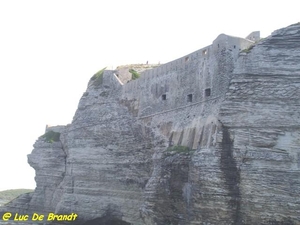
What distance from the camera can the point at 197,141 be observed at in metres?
20.8

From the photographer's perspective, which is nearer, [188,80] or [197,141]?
[197,141]

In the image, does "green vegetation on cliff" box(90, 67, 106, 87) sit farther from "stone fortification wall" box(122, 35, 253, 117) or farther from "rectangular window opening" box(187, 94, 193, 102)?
"rectangular window opening" box(187, 94, 193, 102)

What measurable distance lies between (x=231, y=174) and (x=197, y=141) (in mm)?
4164

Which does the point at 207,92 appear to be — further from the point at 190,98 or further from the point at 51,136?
the point at 51,136

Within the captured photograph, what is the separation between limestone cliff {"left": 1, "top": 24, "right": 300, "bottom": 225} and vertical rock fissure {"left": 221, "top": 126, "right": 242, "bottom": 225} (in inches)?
1.5

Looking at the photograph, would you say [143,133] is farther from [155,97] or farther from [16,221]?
[16,221]

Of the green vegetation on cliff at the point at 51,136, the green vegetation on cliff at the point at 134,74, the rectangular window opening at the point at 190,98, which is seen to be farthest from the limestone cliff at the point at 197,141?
the green vegetation on cliff at the point at 51,136

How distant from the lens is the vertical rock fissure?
1648cm

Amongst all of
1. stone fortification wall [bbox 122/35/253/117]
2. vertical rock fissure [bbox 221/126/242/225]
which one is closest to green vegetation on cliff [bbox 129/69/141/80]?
stone fortification wall [bbox 122/35/253/117]

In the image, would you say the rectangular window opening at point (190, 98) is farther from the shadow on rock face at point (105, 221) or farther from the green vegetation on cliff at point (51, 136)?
the green vegetation on cliff at point (51, 136)

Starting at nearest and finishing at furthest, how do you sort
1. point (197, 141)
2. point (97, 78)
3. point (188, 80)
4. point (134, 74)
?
1. point (197, 141)
2. point (188, 80)
3. point (134, 74)
4. point (97, 78)

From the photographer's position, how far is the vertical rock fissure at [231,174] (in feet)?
54.1

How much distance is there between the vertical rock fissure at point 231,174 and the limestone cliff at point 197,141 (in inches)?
1.5

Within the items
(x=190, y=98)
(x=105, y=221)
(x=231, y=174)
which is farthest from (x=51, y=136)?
(x=231, y=174)
